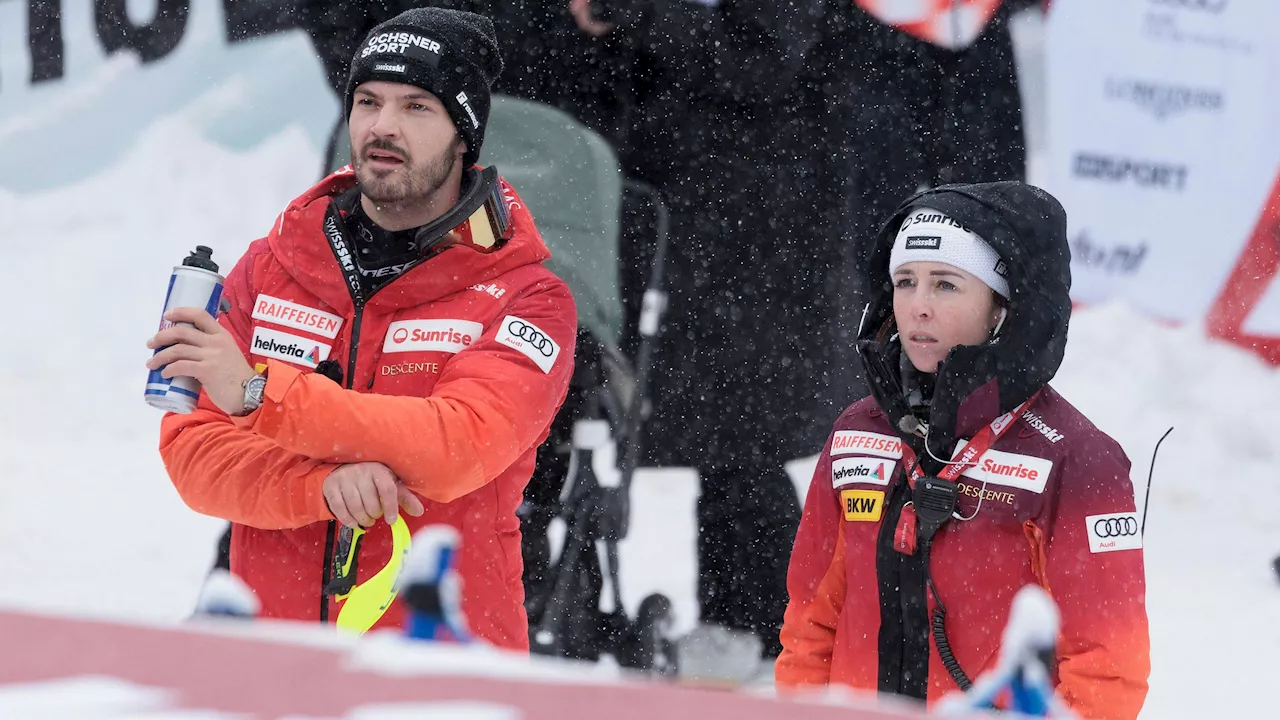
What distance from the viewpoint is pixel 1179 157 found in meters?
6.83

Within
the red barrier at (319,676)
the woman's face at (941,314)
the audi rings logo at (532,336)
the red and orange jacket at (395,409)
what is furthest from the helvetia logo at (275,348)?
the red barrier at (319,676)

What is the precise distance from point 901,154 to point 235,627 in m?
4.22

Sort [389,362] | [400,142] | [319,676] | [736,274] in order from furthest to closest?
[736,274] < [400,142] < [389,362] < [319,676]

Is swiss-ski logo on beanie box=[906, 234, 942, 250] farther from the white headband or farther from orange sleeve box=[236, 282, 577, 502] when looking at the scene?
orange sleeve box=[236, 282, 577, 502]

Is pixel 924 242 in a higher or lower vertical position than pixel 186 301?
higher

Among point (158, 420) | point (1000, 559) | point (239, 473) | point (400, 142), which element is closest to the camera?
point (1000, 559)

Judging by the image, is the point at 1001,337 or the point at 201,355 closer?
the point at 201,355

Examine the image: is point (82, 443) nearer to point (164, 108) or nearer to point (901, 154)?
point (164, 108)

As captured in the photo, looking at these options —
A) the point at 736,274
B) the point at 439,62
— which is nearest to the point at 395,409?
the point at 439,62

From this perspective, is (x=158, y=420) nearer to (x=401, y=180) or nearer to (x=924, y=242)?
(x=401, y=180)

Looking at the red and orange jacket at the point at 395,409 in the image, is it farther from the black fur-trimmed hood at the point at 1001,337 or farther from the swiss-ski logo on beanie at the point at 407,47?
the black fur-trimmed hood at the point at 1001,337

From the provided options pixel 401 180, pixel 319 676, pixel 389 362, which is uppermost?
pixel 401 180

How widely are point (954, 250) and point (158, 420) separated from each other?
4265 mm

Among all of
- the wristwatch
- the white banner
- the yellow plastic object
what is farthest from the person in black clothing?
the white banner
